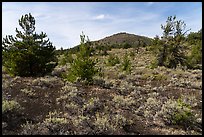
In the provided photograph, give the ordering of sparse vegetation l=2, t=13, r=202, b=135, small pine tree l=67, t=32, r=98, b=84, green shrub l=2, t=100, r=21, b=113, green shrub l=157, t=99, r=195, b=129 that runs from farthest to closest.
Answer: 1. small pine tree l=67, t=32, r=98, b=84
2. green shrub l=157, t=99, r=195, b=129
3. green shrub l=2, t=100, r=21, b=113
4. sparse vegetation l=2, t=13, r=202, b=135

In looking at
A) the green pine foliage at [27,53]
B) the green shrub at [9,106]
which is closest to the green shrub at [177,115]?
the green shrub at [9,106]

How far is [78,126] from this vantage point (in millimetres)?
A: 11023

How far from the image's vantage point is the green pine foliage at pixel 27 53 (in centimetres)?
2053

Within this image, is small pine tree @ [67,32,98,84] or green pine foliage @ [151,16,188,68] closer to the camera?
small pine tree @ [67,32,98,84]

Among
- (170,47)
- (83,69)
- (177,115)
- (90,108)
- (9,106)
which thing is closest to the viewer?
(9,106)

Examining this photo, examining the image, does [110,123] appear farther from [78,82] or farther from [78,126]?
[78,82]

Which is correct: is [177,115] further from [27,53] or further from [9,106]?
[27,53]

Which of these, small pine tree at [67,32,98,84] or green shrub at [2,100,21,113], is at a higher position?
small pine tree at [67,32,98,84]

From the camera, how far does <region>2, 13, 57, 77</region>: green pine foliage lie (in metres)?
20.5

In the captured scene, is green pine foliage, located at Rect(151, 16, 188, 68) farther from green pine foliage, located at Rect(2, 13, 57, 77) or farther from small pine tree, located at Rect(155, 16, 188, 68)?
green pine foliage, located at Rect(2, 13, 57, 77)

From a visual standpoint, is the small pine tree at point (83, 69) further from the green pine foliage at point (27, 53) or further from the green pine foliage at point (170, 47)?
the green pine foliage at point (170, 47)

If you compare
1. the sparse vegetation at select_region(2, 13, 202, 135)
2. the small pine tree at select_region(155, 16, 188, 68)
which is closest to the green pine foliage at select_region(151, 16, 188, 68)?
the small pine tree at select_region(155, 16, 188, 68)

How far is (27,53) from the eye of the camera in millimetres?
20469

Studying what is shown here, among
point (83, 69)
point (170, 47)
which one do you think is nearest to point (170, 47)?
point (170, 47)
